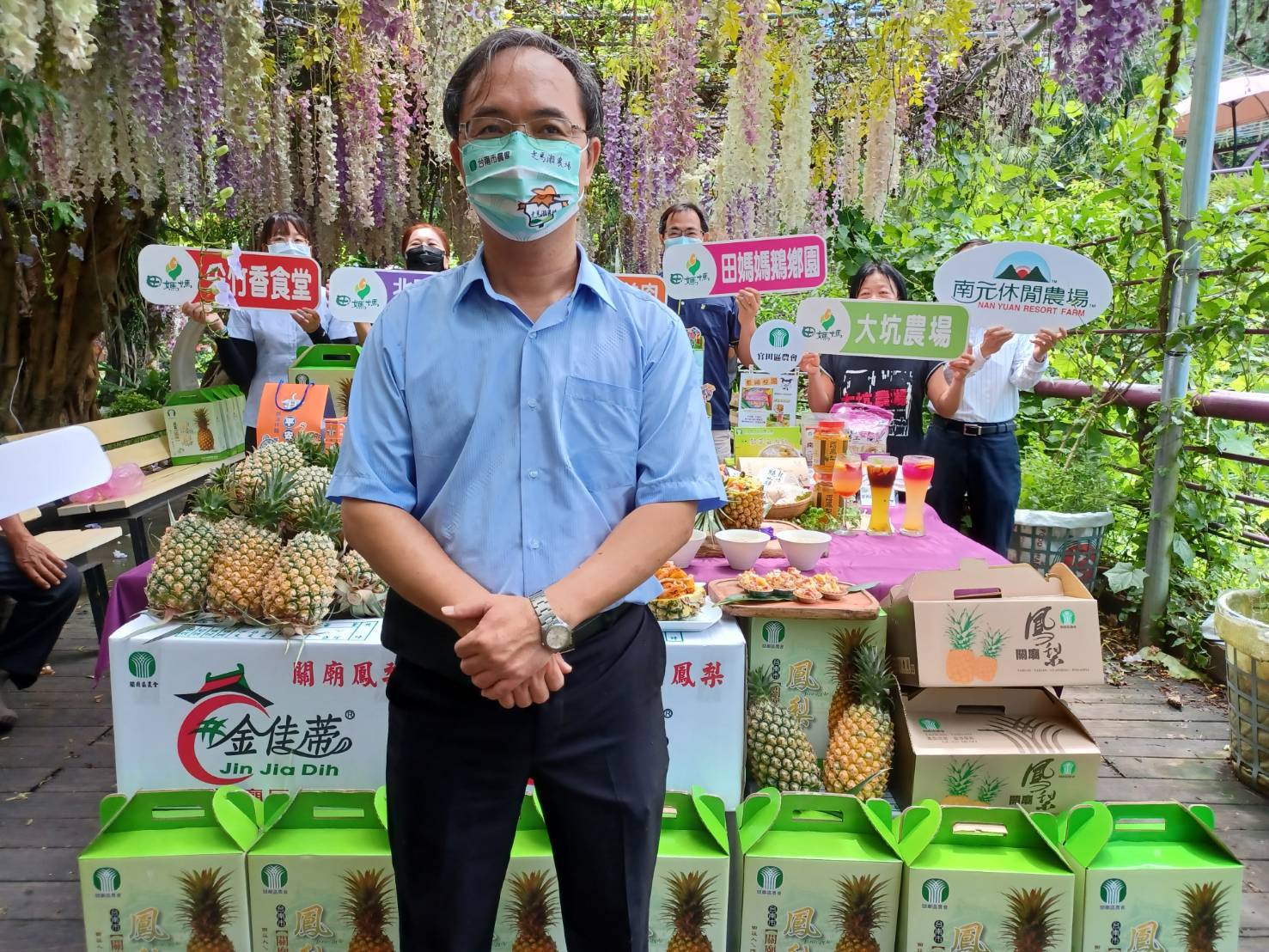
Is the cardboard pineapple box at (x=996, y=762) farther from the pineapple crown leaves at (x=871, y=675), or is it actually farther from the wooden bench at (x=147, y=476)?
the wooden bench at (x=147, y=476)

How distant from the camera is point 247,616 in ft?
6.04

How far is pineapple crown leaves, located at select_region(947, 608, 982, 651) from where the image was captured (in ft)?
6.31

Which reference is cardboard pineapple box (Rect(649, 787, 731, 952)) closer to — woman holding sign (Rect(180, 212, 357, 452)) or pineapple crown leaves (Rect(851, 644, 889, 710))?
pineapple crown leaves (Rect(851, 644, 889, 710))

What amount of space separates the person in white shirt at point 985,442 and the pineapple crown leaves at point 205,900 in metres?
2.88

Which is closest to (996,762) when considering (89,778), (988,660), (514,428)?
(988,660)

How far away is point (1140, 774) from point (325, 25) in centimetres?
537

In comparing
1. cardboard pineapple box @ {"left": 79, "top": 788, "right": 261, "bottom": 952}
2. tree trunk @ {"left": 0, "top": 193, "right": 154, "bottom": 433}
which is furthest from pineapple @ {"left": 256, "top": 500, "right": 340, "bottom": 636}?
tree trunk @ {"left": 0, "top": 193, "right": 154, "bottom": 433}

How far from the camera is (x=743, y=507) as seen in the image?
2.50 meters

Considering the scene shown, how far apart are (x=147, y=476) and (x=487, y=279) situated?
430 cm

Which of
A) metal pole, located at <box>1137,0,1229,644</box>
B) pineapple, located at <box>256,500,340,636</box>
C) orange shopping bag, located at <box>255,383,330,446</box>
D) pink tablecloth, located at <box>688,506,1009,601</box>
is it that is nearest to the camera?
pineapple, located at <box>256,500,340,636</box>

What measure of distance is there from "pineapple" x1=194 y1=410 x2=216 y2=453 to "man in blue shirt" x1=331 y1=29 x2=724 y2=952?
14.0ft

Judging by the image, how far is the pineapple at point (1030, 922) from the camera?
1609mm

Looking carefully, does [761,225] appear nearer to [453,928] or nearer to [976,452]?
[976,452]

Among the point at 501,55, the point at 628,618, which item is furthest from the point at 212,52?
the point at 628,618
